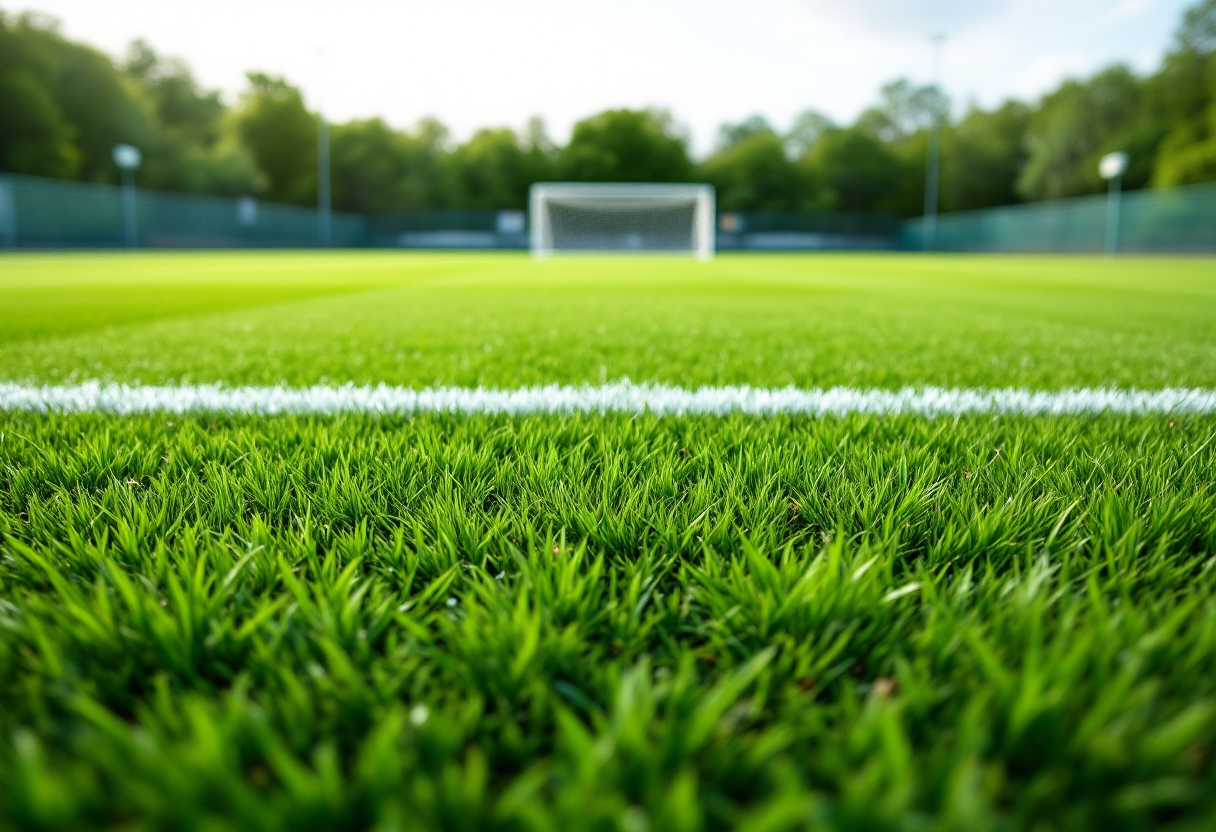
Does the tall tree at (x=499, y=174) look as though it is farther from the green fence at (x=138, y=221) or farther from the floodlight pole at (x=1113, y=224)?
the floodlight pole at (x=1113, y=224)

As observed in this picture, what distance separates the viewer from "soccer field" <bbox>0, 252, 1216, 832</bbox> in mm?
611

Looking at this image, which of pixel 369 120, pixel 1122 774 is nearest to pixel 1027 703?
pixel 1122 774

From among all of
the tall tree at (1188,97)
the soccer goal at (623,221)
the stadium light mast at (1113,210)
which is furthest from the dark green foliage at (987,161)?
the soccer goal at (623,221)

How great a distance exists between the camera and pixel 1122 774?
2.05 ft

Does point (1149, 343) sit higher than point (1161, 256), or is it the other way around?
point (1161, 256)

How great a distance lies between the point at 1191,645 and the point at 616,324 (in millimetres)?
4223

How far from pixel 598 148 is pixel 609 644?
192ft

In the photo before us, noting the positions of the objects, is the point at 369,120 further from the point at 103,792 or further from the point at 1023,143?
the point at 103,792

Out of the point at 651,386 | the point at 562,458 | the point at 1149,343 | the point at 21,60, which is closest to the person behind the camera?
the point at 562,458

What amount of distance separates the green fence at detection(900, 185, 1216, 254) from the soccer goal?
54.5 ft

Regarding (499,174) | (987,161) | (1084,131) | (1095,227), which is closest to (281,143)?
(499,174)

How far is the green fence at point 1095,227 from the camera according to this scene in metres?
26.7

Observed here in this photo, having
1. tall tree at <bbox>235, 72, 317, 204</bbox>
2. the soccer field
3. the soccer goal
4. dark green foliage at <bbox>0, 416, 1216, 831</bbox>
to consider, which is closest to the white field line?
the soccer field

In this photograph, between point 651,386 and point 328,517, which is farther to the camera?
point 651,386
